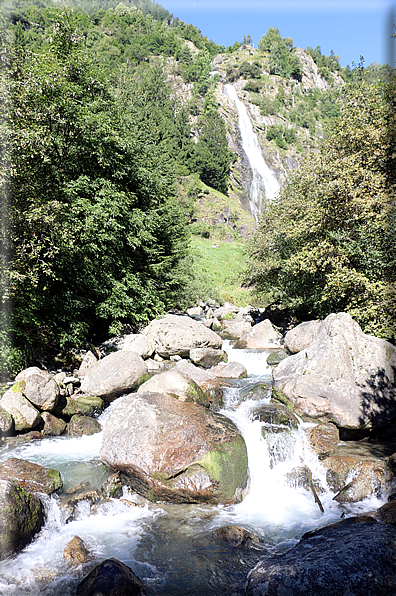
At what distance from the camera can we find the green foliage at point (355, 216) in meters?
13.8

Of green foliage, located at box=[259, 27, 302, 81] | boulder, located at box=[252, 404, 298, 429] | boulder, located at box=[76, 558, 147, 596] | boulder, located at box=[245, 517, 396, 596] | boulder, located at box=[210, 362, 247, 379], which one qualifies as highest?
green foliage, located at box=[259, 27, 302, 81]

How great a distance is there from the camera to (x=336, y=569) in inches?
170

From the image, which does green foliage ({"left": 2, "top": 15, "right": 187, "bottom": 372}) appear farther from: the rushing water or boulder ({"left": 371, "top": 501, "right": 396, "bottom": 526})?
boulder ({"left": 371, "top": 501, "right": 396, "bottom": 526})

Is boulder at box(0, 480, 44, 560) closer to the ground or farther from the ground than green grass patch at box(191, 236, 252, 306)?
closer to the ground

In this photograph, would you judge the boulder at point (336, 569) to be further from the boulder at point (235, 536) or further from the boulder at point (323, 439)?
the boulder at point (323, 439)

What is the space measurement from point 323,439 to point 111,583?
23.1 feet

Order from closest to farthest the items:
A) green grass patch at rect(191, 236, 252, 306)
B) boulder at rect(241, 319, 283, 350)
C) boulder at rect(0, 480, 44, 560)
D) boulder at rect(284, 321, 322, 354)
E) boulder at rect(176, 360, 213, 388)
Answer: boulder at rect(0, 480, 44, 560) → boulder at rect(176, 360, 213, 388) → boulder at rect(284, 321, 322, 354) → boulder at rect(241, 319, 283, 350) → green grass patch at rect(191, 236, 252, 306)

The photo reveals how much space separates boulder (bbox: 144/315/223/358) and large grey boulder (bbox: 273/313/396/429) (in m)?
5.85

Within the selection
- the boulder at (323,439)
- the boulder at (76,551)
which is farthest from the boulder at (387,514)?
the boulder at (76,551)

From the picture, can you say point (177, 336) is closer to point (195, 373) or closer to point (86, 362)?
point (195, 373)

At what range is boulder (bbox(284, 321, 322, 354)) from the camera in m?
17.3

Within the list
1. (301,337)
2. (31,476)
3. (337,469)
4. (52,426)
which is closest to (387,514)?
(337,469)

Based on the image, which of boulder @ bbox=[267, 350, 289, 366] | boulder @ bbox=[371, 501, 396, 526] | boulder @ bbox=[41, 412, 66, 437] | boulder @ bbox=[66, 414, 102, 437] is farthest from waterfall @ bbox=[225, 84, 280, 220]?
boulder @ bbox=[371, 501, 396, 526]

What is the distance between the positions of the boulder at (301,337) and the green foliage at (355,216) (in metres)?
1.59
